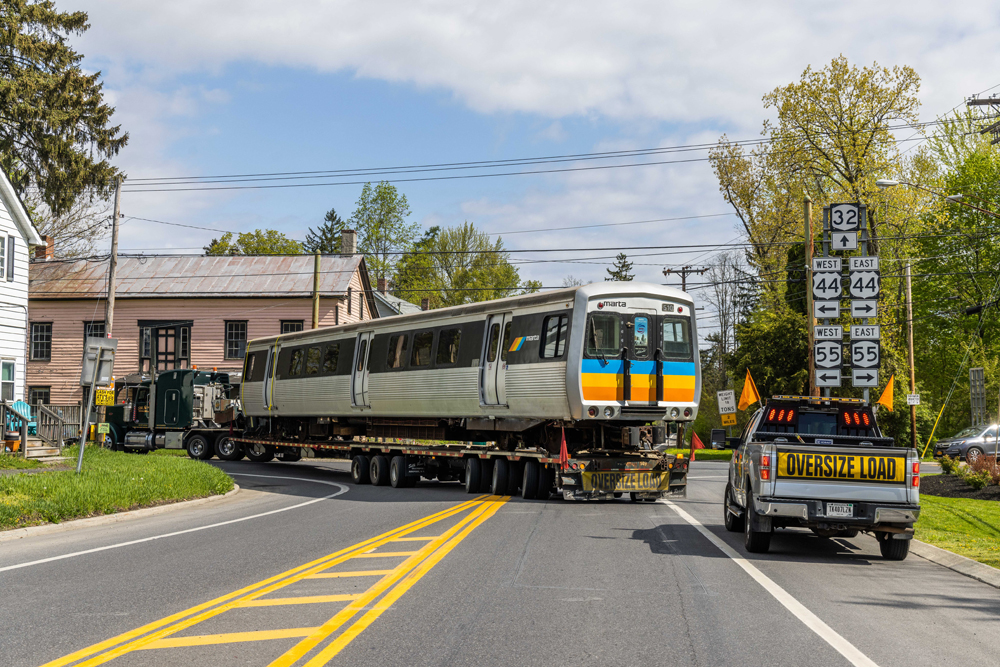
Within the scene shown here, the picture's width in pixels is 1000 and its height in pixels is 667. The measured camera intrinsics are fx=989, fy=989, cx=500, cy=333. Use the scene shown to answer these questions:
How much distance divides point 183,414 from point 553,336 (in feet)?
71.9

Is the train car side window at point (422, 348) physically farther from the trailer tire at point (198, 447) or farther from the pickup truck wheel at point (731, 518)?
the trailer tire at point (198, 447)

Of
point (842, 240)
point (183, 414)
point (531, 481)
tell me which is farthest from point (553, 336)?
point (183, 414)

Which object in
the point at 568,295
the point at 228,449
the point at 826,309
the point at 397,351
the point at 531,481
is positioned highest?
the point at 826,309

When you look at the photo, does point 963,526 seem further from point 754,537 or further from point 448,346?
point 448,346

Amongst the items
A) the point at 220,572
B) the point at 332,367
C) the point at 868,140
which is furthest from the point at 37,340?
the point at 220,572

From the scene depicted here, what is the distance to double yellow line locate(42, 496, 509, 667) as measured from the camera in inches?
264

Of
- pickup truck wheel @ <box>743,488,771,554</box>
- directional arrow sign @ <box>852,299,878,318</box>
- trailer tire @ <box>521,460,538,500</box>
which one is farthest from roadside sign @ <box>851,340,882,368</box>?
pickup truck wheel @ <box>743,488,771,554</box>

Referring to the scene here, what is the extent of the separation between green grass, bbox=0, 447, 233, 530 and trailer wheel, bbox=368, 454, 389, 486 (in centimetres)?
405

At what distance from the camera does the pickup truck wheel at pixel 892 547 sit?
12.0 m

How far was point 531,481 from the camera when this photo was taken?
65.4ft

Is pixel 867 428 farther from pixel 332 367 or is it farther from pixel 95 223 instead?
pixel 95 223

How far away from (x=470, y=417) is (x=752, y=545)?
10.3 metres

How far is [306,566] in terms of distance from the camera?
10602 millimetres

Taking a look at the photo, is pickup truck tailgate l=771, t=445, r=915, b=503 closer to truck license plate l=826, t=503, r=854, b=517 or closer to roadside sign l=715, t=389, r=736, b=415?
truck license plate l=826, t=503, r=854, b=517
